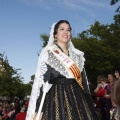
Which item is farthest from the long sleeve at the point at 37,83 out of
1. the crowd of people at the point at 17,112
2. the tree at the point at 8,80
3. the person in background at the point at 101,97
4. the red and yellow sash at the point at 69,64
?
the tree at the point at 8,80

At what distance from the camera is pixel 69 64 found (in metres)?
4.29

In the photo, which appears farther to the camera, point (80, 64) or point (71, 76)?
point (80, 64)

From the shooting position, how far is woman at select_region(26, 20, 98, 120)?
3852 millimetres

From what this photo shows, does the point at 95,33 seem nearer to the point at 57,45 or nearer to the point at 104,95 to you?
the point at 104,95

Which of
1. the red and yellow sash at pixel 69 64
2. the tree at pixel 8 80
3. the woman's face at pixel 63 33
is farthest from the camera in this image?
the tree at pixel 8 80

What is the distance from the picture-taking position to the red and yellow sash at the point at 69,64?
4191mm

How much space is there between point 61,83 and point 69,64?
36cm

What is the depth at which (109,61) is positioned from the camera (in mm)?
32875

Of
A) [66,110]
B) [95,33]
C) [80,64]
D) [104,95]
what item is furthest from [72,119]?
[95,33]

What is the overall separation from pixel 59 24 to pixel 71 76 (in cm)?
74

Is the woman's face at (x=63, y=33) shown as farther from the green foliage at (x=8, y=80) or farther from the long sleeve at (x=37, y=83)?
the green foliage at (x=8, y=80)

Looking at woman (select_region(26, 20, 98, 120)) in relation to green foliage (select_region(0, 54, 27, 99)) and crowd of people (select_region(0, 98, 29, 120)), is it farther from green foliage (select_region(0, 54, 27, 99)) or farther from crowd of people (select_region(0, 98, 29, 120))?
green foliage (select_region(0, 54, 27, 99))

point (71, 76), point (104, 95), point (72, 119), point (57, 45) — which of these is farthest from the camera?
point (104, 95)

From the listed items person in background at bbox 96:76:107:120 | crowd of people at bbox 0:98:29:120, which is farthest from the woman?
person in background at bbox 96:76:107:120
